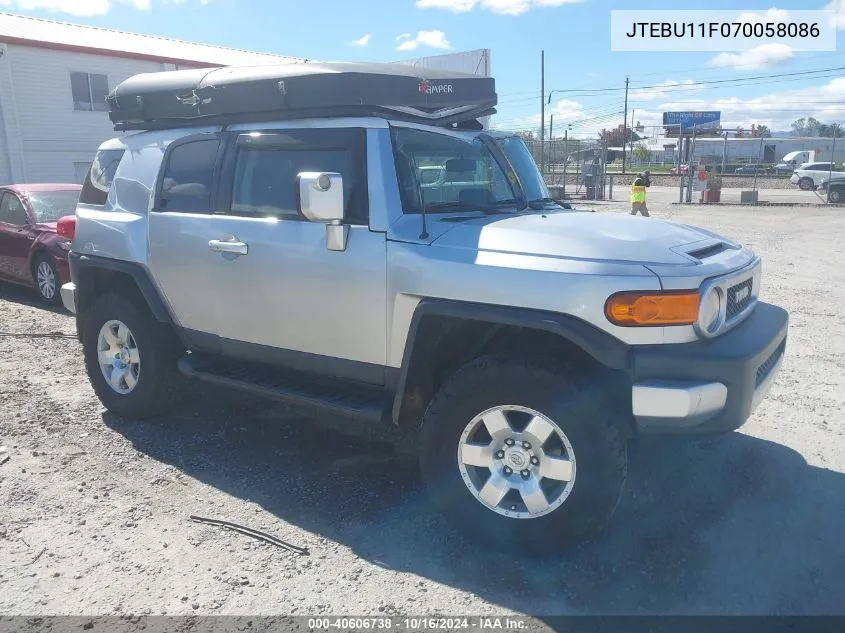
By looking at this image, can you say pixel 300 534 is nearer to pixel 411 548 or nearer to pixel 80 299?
pixel 411 548

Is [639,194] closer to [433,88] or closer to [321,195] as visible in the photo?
[433,88]

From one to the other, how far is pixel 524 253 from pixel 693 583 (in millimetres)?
1651

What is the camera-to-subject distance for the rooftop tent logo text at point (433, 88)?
13.2 feet

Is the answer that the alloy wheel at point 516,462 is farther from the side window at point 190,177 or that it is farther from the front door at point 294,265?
the side window at point 190,177

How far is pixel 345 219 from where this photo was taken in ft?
12.4

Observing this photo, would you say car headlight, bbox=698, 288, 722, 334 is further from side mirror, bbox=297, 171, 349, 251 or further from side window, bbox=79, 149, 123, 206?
side window, bbox=79, 149, 123, 206

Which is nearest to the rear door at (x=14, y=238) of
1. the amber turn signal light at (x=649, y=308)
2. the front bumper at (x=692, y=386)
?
the amber turn signal light at (x=649, y=308)

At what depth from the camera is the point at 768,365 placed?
356 cm

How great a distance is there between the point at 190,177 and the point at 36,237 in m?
5.71

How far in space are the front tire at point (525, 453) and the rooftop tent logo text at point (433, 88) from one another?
1.65 m

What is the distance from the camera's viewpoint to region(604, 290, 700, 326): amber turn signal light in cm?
303

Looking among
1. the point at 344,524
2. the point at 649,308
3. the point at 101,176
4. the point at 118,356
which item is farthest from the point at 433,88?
the point at 118,356

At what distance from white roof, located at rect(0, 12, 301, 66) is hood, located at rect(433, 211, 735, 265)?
855 inches

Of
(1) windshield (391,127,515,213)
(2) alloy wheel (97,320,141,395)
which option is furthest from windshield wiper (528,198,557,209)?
(2) alloy wheel (97,320,141,395)
